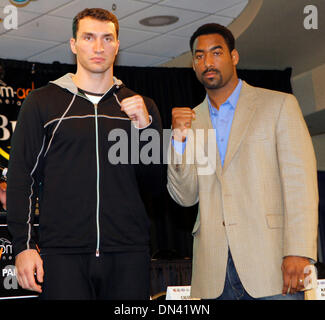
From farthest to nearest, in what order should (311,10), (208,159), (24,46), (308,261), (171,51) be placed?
1. (171,51)
2. (24,46)
3. (311,10)
4. (208,159)
5. (308,261)

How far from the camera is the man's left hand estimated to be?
216 cm

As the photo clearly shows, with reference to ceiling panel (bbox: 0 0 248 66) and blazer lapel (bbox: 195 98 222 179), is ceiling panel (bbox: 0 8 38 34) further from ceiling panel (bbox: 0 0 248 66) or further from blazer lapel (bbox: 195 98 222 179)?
blazer lapel (bbox: 195 98 222 179)

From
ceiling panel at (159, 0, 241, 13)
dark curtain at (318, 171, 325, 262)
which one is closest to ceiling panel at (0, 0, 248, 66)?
ceiling panel at (159, 0, 241, 13)

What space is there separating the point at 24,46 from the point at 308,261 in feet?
19.0

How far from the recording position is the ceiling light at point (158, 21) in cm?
659

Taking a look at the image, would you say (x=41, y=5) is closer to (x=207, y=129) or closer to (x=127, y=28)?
(x=127, y=28)

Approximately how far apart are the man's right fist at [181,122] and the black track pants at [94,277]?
57cm

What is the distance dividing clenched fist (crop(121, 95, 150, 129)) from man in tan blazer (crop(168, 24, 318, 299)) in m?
0.28

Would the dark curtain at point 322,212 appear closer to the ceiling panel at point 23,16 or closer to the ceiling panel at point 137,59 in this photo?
the ceiling panel at point 137,59

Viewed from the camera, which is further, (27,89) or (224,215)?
(27,89)

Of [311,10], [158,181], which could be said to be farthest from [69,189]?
[311,10]

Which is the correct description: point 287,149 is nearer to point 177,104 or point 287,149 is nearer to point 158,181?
point 158,181

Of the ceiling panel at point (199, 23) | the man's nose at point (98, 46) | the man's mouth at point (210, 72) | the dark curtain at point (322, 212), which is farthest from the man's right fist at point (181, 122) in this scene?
the dark curtain at point (322, 212)

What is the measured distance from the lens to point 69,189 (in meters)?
2.00
